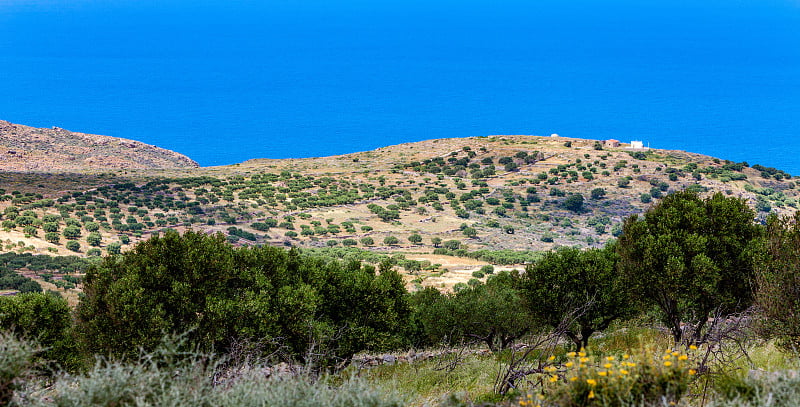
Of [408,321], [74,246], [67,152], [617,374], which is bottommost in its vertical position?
[408,321]

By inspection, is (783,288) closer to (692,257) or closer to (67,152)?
(692,257)

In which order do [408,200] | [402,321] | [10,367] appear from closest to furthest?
[10,367] → [402,321] → [408,200]

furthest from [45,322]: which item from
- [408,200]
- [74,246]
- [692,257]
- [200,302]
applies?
[408,200]

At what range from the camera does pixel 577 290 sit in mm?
23359

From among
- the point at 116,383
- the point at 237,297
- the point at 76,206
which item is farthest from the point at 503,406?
the point at 76,206

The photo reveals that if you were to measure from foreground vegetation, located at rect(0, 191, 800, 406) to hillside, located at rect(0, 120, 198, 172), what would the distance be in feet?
394

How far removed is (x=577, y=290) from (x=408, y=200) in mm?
81490

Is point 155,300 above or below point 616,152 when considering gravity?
below

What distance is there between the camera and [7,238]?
194 ft

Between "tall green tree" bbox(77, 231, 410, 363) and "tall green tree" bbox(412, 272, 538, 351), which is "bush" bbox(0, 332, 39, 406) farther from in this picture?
"tall green tree" bbox(412, 272, 538, 351)

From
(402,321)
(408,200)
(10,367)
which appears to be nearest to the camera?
(10,367)

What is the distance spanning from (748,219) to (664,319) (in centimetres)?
537

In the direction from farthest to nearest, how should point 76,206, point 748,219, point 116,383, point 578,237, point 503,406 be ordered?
point 578,237 → point 76,206 → point 748,219 → point 503,406 → point 116,383

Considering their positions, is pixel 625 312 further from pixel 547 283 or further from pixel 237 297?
pixel 237 297
